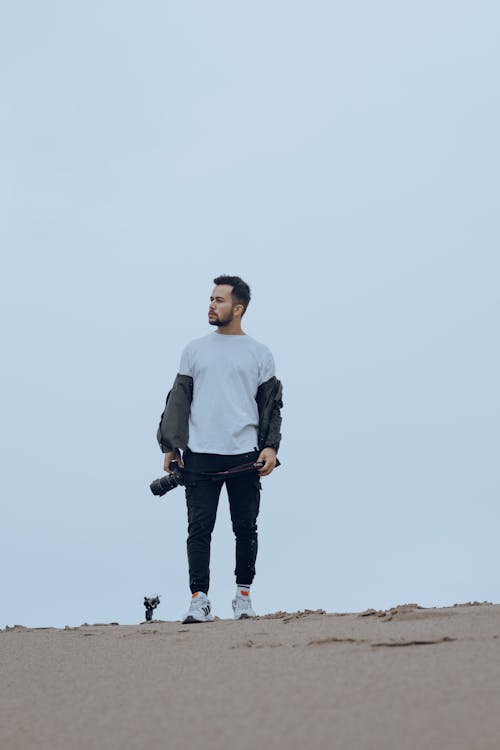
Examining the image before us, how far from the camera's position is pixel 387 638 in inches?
150

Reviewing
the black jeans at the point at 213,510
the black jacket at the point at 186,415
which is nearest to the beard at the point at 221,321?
the black jacket at the point at 186,415

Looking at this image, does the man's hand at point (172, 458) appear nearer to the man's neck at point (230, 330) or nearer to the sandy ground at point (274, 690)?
the man's neck at point (230, 330)

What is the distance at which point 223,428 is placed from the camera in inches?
239

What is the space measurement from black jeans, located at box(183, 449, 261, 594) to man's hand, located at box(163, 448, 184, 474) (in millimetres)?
42

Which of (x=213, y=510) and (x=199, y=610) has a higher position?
(x=213, y=510)

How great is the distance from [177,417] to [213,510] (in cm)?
61

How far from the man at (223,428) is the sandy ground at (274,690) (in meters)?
1.29

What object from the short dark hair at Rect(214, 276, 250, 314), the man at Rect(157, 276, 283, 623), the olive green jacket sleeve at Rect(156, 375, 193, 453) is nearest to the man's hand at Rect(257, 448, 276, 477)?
the man at Rect(157, 276, 283, 623)

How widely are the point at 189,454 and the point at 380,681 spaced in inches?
131

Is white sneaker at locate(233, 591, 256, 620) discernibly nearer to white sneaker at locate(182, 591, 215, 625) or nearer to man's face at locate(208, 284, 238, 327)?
white sneaker at locate(182, 591, 215, 625)

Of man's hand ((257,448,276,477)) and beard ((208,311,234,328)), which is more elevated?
beard ((208,311,234,328))

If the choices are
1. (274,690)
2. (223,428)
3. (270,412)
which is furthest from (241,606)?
(274,690)

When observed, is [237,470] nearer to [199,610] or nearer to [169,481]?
[169,481]

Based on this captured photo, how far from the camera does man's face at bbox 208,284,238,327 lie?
629cm
